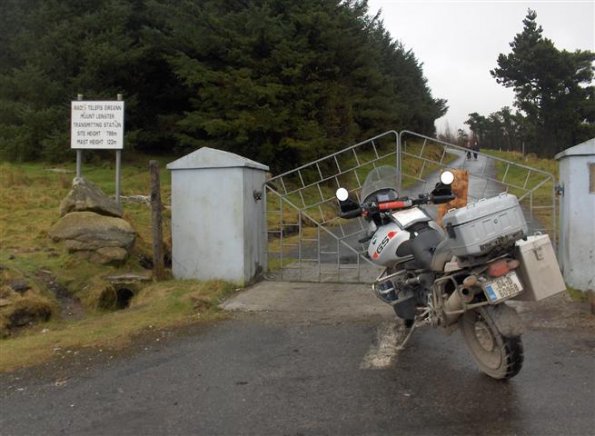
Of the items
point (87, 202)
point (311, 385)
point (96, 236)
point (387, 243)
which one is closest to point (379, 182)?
point (387, 243)

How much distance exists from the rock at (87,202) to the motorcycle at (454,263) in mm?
5218

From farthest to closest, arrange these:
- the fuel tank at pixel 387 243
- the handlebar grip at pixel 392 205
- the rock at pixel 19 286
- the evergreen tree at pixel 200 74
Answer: the evergreen tree at pixel 200 74
the rock at pixel 19 286
the handlebar grip at pixel 392 205
the fuel tank at pixel 387 243

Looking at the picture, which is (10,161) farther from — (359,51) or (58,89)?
(359,51)

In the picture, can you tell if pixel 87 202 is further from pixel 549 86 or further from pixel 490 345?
pixel 549 86

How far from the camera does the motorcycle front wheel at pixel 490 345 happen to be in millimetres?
4270

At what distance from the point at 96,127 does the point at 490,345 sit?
298 inches

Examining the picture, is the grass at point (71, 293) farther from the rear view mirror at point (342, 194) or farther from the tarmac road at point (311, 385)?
the rear view mirror at point (342, 194)

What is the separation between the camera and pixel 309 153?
66.6 feet

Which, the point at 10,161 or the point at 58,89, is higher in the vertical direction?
the point at 58,89

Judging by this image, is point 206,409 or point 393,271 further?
point 393,271

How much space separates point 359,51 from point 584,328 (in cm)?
1842

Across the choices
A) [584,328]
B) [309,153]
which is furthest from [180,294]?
→ [309,153]

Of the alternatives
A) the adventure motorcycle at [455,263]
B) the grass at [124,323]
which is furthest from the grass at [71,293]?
the adventure motorcycle at [455,263]

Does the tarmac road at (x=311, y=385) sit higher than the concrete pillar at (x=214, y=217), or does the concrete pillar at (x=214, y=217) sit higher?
the concrete pillar at (x=214, y=217)
